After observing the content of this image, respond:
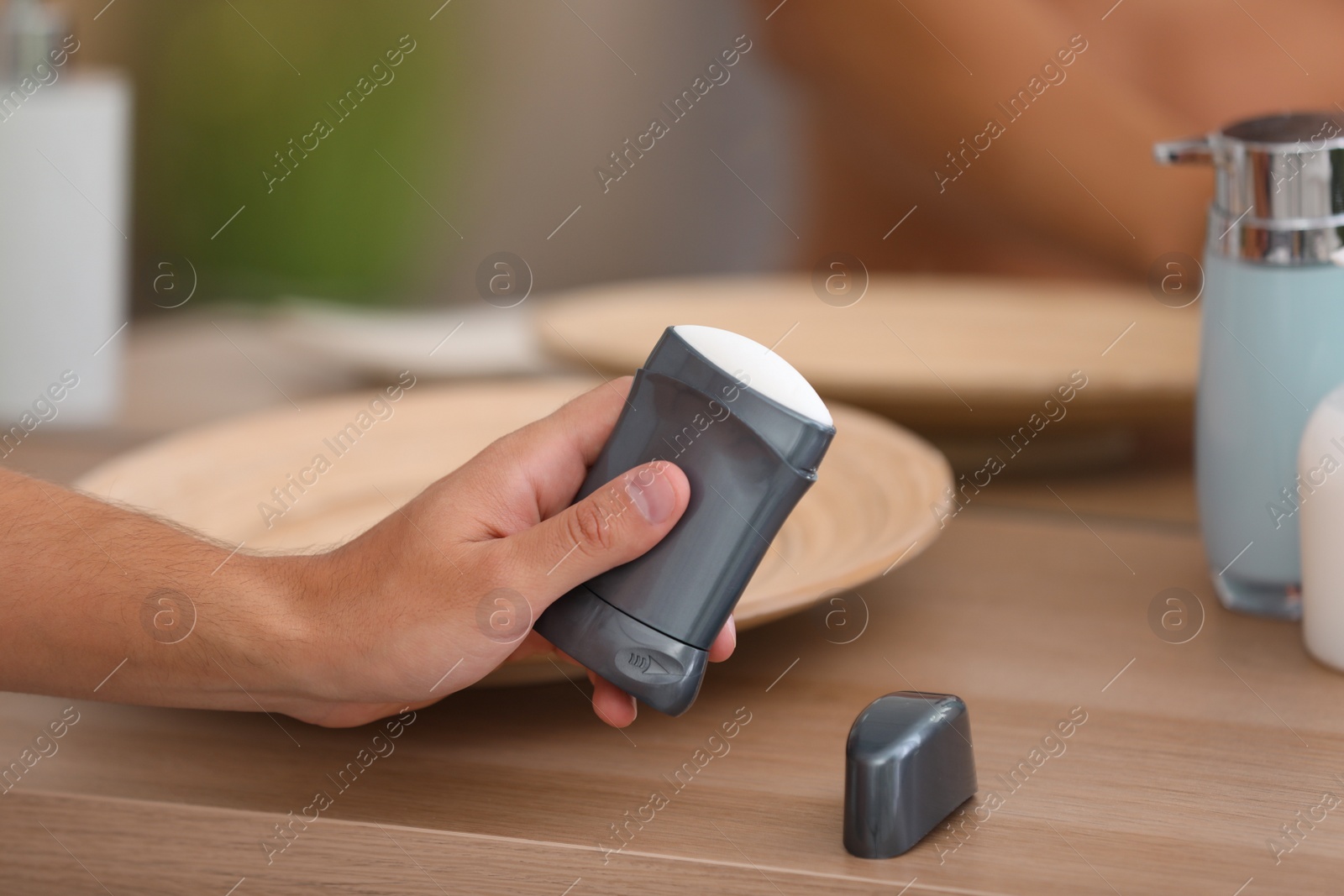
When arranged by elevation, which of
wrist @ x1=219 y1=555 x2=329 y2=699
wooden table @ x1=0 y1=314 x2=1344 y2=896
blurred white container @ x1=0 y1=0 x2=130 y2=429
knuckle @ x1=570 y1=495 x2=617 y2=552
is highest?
blurred white container @ x1=0 y1=0 x2=130 y2=429

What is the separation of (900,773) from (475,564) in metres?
0.13

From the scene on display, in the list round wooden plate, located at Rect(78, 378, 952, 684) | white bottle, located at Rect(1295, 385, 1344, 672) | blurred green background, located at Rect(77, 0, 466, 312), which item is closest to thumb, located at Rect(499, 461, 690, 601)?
round wooden plate, located at Rect(78, 378, 952, 684)

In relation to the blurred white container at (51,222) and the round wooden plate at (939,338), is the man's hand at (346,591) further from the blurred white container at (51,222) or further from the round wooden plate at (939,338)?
the blurred white container at (51,222)

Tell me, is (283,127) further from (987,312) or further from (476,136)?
(987,312)

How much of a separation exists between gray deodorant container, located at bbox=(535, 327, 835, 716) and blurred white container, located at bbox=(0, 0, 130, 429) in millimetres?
Answer: 596

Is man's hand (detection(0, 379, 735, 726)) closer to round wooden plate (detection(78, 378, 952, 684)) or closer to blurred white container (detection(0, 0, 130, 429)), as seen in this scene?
round wooden plate (detection(78, 378, 952, 684))

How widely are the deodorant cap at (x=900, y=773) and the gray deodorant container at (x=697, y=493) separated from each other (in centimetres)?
5

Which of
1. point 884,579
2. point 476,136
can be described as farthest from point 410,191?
point 884,579

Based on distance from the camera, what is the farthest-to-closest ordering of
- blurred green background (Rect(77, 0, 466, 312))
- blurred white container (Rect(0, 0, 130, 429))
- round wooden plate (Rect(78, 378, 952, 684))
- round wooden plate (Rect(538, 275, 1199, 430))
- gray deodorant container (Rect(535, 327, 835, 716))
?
blurred green background (Rect(77, 0, 466, 312)), blurred white container (Rect(0, 0, 130, 429)), round wooden plate (Rect(538, 275, 1199, 430)), round wooden plate (Rect(78, 378, 952, 684)), gray deodorant container (Rect(535, 327, 835, 716))

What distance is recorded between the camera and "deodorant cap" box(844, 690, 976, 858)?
319mm

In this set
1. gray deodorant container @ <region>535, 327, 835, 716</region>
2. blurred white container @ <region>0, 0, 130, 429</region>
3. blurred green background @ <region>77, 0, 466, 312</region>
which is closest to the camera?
gray deodorant container @ <region>535, 327, 835, 716</region>

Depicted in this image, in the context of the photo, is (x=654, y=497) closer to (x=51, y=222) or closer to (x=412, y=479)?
(x=412, y=479)

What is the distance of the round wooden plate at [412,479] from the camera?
0.48 metres

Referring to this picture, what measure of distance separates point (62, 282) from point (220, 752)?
52 centimetres
